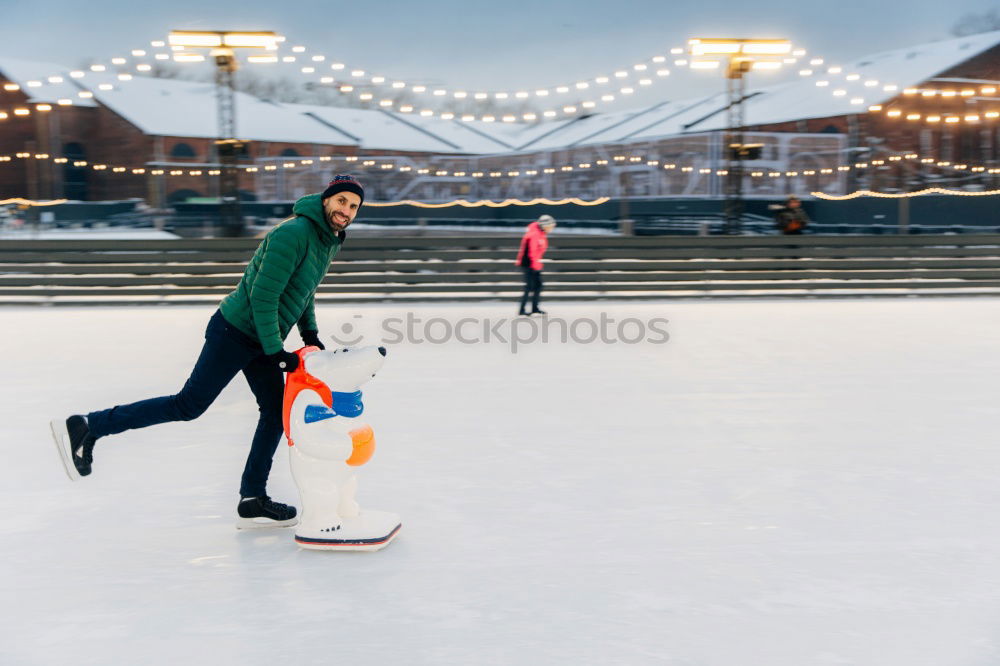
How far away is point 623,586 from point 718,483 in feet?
4.96

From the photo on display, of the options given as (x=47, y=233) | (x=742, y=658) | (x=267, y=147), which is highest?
(x=267, y=147)

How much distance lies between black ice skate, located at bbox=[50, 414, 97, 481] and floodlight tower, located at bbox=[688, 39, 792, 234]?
14.7 meters

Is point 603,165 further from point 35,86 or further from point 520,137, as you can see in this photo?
point 35,86

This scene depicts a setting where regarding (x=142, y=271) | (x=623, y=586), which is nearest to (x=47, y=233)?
(x=142, y=271)

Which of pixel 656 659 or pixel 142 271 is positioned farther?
pixel 142 271

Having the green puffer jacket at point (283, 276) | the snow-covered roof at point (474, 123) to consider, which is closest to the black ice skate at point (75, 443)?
the green puffer jacket at point (283, 276)

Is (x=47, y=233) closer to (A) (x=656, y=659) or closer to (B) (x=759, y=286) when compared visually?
(B) (x=759, y=286)

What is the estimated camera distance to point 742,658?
2729 mm

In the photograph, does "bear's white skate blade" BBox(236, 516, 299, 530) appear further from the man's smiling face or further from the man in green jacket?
the man's smiling face

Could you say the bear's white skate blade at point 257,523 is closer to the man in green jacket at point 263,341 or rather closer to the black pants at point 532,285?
the man in green jacket at point 263,341

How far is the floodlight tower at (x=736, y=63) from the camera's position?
54.5 feet

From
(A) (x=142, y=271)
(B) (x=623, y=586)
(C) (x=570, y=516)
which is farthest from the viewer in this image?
(A) (x=142, y=271)

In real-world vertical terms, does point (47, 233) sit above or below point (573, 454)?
above

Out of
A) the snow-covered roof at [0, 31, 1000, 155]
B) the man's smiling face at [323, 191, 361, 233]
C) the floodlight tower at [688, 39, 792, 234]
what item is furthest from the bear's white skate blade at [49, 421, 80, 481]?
the snow-covered roof at [0, 31, 1000, 155]
